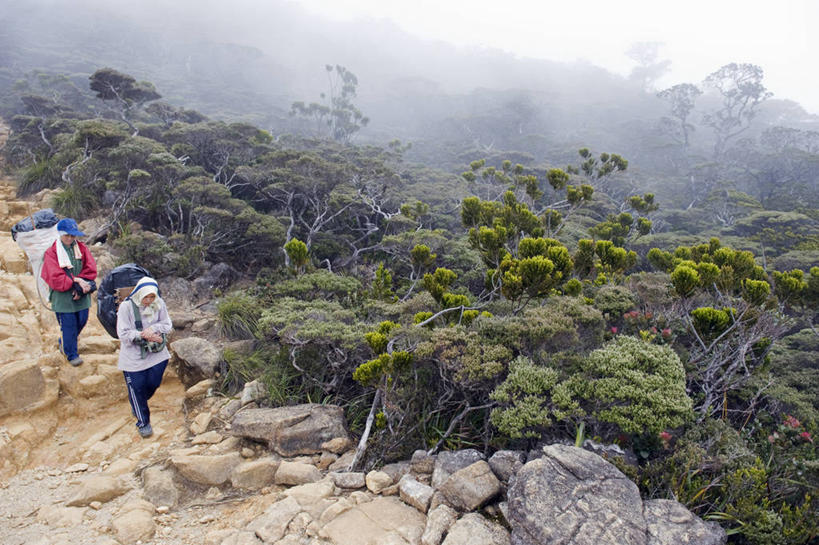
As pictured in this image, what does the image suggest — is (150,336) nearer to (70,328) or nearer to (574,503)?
(70,328)

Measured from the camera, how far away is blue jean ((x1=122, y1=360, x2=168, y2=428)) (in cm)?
380

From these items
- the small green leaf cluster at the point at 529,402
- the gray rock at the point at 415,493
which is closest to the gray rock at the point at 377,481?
the gray rock at the point at 415,493

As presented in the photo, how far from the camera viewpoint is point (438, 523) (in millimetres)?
2662

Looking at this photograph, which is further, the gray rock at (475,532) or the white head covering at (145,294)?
the white head covering at (145,294)

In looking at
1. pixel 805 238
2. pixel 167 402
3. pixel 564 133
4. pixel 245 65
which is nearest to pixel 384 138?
pixel 564 133

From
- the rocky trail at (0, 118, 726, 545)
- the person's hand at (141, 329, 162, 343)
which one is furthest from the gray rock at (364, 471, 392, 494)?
the person's hand at (141, 329, 162, 343)

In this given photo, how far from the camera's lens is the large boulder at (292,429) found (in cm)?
376

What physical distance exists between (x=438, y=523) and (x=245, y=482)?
1779mm

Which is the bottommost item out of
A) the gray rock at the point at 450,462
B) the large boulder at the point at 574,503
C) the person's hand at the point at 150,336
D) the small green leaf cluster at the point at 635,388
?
the gray rock at the point at 450,462

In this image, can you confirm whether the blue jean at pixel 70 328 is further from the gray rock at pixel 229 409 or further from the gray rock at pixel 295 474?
the gray rock at pixel 295 474

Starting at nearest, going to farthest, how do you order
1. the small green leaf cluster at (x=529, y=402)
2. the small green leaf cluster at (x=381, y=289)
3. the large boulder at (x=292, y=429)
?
1. the small green leaf cluster at (x=529, y=402)
2. the large boulder at (x=292, y=429)
3. the small green leaf cluster at (x=381, y=289)

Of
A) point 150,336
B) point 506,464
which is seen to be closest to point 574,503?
point 506,464

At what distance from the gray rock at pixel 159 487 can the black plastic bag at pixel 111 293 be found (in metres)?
1.45

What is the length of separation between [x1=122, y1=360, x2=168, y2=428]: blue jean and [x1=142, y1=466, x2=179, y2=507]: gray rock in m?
0.71
